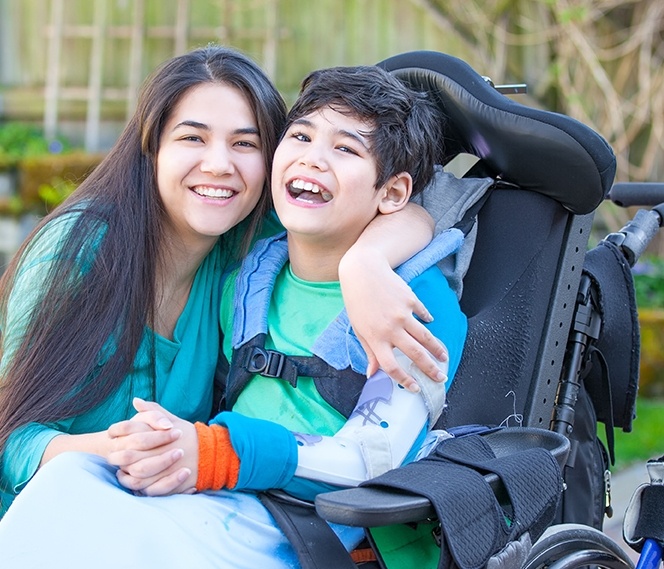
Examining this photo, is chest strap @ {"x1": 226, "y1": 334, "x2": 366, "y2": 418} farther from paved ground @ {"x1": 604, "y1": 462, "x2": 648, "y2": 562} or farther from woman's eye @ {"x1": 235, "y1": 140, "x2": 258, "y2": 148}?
paved ground @ {"x1": 604, "y1": 462, "x2": 648, "y2": 562}

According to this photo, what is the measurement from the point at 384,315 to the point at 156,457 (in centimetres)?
44

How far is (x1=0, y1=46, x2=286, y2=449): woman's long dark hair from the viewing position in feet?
6.08

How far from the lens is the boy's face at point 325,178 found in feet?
6.15

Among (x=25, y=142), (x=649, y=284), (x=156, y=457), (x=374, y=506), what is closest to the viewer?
(x=374, y=506)

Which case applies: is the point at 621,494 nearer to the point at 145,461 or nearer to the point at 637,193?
the point at 637,193

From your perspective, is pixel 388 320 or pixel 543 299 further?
pixel 543 299

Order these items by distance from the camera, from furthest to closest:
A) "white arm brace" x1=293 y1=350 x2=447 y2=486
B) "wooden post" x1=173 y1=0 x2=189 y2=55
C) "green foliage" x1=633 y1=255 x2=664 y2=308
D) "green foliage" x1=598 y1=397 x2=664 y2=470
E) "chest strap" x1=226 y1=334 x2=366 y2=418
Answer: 1. "wooden post" x1=173 y1=0 x2=189 y2=55
2. "green foliage" x1=633 y1=255 x2=664 y2=308
3. "green foliage" x1=598 y1=397 x2=664 y2=470
4. "chest strap" x1=226 y1=334 x2=366 y2=418
5. "white arm brace" x1=293 y1=350 x2=447 y2=486

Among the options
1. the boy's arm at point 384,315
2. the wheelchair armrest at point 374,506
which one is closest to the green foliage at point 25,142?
the boy's arm at point 384,315

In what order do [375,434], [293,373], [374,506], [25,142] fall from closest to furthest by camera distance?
[374,506] < [375,434] < [293,373] < [25,142]

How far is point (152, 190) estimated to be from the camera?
2023mm

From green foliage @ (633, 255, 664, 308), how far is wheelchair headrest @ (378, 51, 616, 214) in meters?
3.35

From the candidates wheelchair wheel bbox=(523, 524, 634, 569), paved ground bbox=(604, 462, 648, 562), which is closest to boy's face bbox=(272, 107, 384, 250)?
wheelchair wheel bbox=(523, 524, 634, 569)

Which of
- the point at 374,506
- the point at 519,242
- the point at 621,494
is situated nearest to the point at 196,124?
the point at 519,242

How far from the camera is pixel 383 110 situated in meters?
1.94
